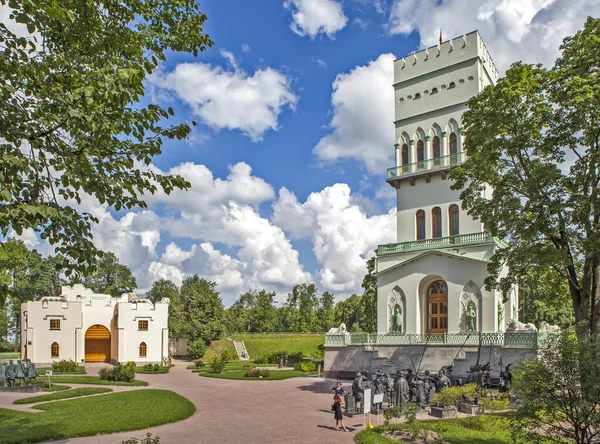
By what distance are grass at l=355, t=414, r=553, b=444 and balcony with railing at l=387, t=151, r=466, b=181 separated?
18349mm

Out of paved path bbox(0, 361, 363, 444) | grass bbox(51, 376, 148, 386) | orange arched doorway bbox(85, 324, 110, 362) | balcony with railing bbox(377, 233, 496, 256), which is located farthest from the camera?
orange arched doorway bbox(85, 324, 110, 362)

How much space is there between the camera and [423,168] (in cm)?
3222

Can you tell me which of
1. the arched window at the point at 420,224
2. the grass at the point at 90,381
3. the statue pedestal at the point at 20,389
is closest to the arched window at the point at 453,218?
the arched window at the point at 420,224

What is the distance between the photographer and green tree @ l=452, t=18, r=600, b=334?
53.0 feet

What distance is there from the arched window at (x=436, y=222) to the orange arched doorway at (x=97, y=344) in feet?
105

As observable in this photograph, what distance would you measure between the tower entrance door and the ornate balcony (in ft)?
22.9

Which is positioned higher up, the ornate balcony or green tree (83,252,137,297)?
the ornate balcony

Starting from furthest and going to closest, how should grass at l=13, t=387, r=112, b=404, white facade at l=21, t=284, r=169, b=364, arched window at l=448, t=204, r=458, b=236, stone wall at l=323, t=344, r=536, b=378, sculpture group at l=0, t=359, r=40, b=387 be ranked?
white facade at l=21, t=284, r=169, b=364 → arched window at l=448, t=204, r=458, b=236 → sculpture group at l=0, t=359, r=40, b=387 → stone wall at l=323, t=344, r=536, b=378 → grass at l=13, t=387, r=112, b=404

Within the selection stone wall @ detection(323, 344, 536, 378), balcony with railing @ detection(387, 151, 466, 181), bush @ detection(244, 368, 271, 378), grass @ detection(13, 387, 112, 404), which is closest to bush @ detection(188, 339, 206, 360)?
bush @ detection(244, 368, 271, 378)

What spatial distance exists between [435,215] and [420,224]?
1.20 metres

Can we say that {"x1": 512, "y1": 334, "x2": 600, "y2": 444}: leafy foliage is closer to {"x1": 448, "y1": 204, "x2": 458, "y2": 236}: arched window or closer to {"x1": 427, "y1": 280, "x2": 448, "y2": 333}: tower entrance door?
{"x1": 427, "y1": 280, "x2": 448, "y2": 333}: tower entrance door

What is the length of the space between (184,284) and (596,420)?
9029 centimetres

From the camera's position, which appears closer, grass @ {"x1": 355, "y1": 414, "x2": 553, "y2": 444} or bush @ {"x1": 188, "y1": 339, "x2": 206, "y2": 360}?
grass @ {"x1": 355, "y1": 414, "x2": 553, "y2": 444}

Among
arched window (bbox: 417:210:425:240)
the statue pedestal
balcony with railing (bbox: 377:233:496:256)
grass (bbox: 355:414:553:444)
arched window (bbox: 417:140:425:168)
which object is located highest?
arched window (bbox: 417:140:425:168)
